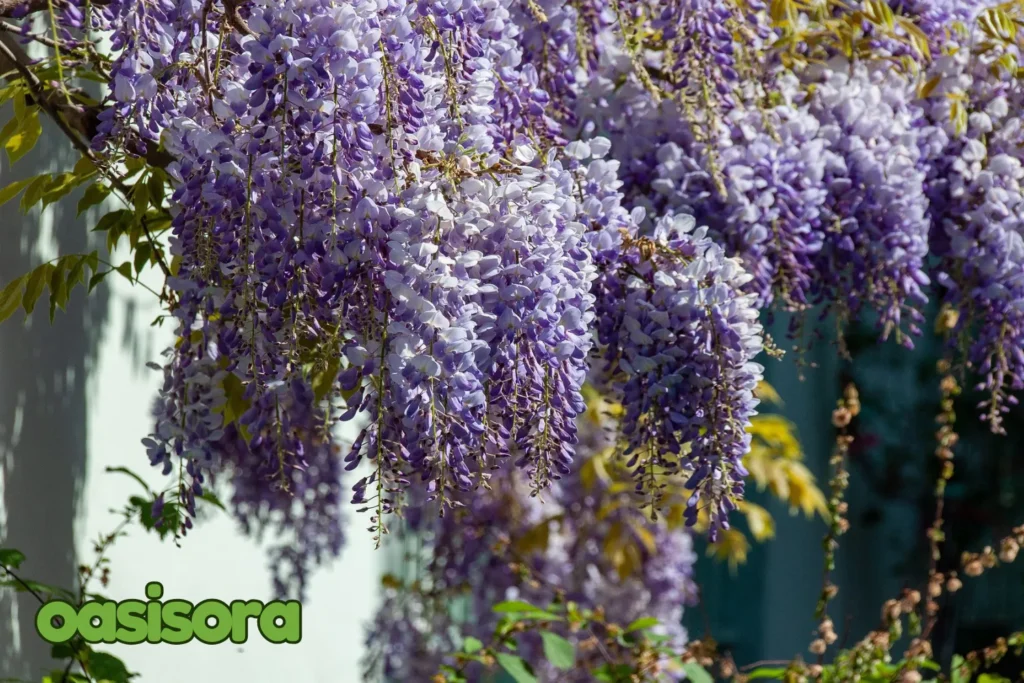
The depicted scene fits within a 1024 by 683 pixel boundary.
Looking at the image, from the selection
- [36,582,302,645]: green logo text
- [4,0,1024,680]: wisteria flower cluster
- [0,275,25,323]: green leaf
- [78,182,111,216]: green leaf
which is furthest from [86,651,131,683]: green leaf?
[78,182,111,216]: green leaf

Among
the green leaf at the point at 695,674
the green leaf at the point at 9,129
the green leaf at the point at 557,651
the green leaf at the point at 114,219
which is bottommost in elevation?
the green leaf at the point at 695,674

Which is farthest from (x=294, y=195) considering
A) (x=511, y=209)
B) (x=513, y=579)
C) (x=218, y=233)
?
(x=513, y=579)

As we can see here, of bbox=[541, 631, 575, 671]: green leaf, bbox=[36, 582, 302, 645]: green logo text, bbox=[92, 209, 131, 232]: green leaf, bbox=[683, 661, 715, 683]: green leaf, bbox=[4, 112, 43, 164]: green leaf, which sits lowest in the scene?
bbox=[683, 661, 715, 683]: green leaf

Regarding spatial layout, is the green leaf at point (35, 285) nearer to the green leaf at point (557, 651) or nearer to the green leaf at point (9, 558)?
the green leaf at point (9, 558)

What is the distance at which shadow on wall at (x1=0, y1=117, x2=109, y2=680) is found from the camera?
1646 millimetres

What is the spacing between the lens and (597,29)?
159cm

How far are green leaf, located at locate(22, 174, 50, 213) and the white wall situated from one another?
29 centimetres

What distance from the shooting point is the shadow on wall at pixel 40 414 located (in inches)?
64.8

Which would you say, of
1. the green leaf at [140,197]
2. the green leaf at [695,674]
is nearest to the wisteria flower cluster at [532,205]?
the green leaf at [140,197]

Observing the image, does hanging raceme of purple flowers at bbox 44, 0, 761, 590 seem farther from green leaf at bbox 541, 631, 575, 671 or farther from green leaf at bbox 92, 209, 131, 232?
green leaf at bbox 541, 631, 575, 671

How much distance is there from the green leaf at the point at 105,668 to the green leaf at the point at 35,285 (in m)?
0.44

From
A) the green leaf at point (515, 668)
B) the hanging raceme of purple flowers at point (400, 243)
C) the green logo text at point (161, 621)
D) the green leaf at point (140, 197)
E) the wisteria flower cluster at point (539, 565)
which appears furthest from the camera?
the wisteria flower cluster at point (539, 565)

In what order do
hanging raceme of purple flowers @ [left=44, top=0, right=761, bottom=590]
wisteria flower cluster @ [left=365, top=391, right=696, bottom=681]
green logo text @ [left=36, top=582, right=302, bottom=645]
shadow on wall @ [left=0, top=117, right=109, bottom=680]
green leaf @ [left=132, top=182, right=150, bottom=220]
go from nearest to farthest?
hanging raceme of purple flowers @ [left=44, top=0, right=761, bottom=590]
green leaf @ [left=132, top=182, right=150, bottom=220]
green logo text @ [left=36, top=582, right=302, bottom=645]
shadow on wall @ [left=0, top=117, right=109, bottom=680]
wisteria flower cluster @ [left=365, top=391, right=696, bottom=681]

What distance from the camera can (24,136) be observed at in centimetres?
138
